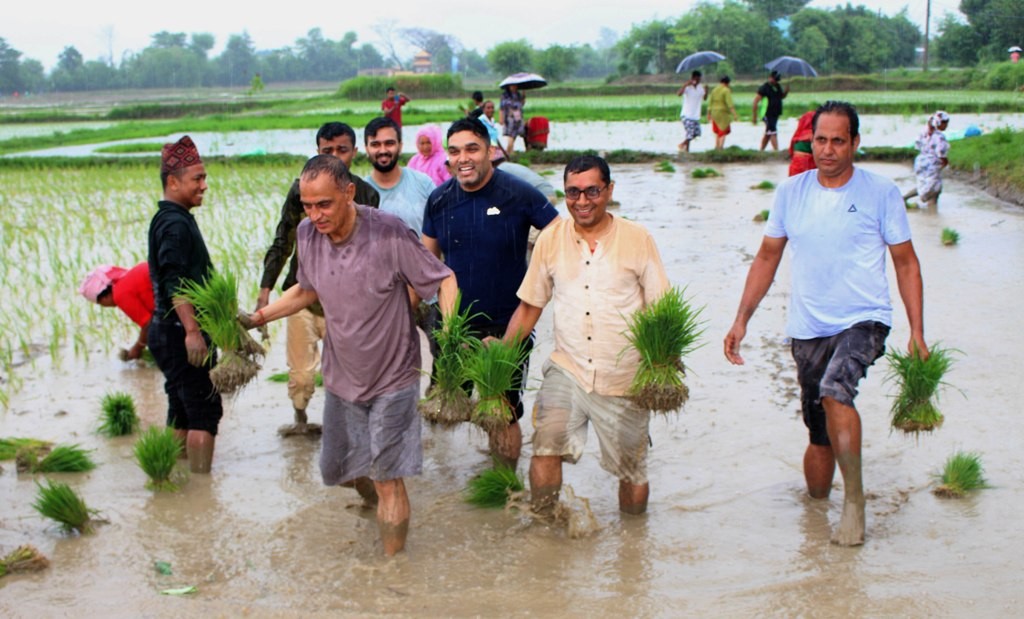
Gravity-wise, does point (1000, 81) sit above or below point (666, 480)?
above

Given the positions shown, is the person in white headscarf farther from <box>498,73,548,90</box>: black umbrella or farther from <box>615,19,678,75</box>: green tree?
<box>615,19,678,75</box>: green tree

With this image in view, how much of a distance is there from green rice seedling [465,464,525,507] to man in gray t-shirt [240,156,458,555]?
0.55m

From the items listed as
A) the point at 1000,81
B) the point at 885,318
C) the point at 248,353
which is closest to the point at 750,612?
the point at 885,318

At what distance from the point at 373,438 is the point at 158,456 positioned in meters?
1.47

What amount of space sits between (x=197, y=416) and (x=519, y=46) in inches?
3020

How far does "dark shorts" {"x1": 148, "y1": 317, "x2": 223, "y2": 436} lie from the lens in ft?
16.8

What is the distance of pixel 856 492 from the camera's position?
168 inches

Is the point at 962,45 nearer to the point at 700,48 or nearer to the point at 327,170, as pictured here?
the point at 700,48

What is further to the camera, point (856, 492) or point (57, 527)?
point (57, 527)

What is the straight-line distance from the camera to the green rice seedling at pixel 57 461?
217 inches

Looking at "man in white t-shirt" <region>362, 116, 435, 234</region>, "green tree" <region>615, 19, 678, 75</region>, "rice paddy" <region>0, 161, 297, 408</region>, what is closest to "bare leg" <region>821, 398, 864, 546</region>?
"man in white t-shirt" <region>362, 116, 435, 234</region>

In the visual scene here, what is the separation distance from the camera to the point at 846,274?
13.9ft

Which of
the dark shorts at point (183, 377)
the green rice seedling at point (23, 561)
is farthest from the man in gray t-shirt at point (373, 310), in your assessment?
the green rice seedling at point (23, 561)

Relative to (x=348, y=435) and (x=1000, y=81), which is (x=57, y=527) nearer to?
(x=348, y=435)
